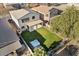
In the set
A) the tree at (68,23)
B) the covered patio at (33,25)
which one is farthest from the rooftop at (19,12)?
the tree at (68,23)

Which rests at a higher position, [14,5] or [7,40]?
[14,5]

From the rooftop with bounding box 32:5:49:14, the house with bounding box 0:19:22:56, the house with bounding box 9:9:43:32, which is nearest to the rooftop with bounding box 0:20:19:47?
the house with bounding box 0:19:22:56

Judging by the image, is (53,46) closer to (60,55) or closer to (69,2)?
(60,55)

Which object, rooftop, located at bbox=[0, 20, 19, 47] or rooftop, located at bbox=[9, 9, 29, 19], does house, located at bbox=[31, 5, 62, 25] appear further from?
rooftop, located at bbox=[0, 20, 19, 47]

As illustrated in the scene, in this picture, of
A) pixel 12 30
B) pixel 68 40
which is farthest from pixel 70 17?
pixel 12 30

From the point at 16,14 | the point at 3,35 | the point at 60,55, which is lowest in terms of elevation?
the point at 60,55

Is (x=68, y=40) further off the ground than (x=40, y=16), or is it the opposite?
(x=40, y=16)

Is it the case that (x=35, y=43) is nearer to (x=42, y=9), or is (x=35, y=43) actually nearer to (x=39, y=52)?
(x=39, y=52)

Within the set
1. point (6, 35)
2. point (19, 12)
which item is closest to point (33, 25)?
point (19, 12)
